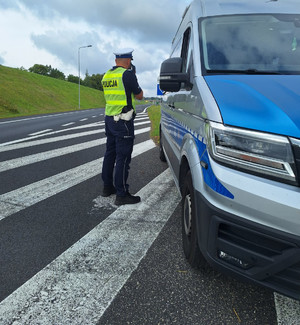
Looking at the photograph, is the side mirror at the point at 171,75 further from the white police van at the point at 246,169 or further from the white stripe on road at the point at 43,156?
the white stripe on road at the point at 43,156

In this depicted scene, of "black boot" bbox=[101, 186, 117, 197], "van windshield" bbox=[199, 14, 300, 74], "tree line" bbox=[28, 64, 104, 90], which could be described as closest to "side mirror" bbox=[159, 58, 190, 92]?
"van windshield" bbox=[199, 14, 300, 74]

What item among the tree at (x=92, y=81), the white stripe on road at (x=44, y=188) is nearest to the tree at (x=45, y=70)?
the tree at (x=92, y=81)

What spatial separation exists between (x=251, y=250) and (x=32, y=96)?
1734 inches

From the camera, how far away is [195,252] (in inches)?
87.9

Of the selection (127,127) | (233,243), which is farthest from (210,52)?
(233,243)

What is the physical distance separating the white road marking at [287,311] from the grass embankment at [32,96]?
25.9 meters

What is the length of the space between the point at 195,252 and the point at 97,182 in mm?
2815

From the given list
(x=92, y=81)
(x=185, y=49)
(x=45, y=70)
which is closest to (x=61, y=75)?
(x=45, y=70)

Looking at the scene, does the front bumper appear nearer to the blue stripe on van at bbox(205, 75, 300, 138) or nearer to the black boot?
the blue stripe on van at bbox(205, 75, 300, 138)

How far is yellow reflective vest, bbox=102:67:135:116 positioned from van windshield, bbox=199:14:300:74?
113 cm

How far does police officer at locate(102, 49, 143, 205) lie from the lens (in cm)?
353

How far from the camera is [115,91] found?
356 centimetres

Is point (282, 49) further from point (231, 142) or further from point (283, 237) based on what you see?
point (283, 237)

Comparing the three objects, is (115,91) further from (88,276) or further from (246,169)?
(246,169)
